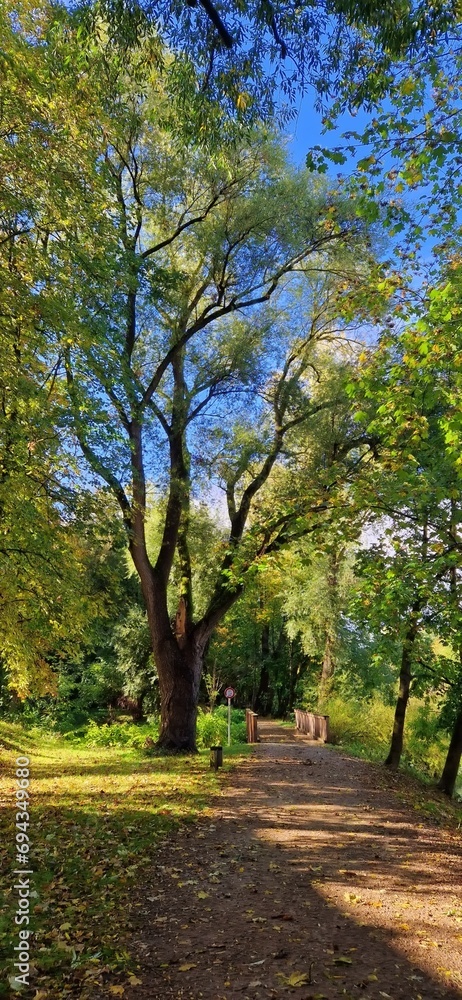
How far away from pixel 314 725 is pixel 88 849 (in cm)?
1584

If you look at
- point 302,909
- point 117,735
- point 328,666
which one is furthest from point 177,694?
point 328,666

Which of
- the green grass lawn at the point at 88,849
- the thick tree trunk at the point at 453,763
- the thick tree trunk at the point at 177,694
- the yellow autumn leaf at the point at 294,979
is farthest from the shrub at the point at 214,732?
the yellow autumn leaf at the point at 294,979

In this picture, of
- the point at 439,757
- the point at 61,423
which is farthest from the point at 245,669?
the point at 61,423

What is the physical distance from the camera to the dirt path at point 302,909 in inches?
141

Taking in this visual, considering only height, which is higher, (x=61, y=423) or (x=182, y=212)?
(x=182, y=212)

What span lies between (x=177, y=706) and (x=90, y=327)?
9.07 m

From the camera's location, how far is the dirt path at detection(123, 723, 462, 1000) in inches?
141

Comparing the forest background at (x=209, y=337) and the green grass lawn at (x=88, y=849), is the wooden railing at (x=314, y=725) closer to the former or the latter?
the forest background at (x=209, y=337)

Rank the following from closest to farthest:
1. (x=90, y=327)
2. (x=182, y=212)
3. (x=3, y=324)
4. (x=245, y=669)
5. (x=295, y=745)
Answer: (x=3, y=324), (x=90, y=327), (x=182, y=212), (x=295, y=745), (x=245, y=669)

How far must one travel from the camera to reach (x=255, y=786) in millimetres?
10055

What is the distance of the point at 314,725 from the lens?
20.4 m

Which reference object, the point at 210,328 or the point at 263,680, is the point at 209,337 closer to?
the point at 210,328

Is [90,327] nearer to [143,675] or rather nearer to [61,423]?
[61,423]

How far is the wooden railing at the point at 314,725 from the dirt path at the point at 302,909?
10880 mm
